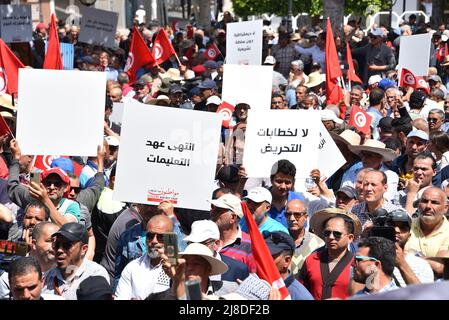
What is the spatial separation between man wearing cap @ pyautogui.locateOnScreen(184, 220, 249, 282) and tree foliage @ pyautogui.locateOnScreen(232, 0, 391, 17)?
33552 millimetres

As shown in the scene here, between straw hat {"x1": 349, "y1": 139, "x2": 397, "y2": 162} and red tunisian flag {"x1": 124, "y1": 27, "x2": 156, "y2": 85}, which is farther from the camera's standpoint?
red tunisian flag {"x1": 124, "y1": 27, "x2": 156, "y2": 85}

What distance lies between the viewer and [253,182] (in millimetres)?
9875

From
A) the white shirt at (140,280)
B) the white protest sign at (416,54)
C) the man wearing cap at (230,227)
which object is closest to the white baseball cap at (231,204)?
the man wearing cap at (230,227)

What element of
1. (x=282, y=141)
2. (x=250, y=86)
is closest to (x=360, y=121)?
(x=250, y=86)

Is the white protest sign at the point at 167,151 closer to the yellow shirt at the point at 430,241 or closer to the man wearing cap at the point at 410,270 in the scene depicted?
the yellow shirt at the point at 430,241

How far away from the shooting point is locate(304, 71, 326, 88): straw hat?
55.0ft

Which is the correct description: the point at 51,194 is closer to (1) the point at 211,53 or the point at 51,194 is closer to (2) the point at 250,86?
(2) the point at 250,86

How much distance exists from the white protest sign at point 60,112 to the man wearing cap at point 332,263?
8.90ft

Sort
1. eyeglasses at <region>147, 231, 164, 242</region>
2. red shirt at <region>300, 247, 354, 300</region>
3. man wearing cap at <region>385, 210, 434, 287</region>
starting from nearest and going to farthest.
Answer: man wearing cap at <region>385, 210, 434, 287</region> < red shirt at <region>300, 247, 354, 300</region> < eyeglasses at <region>147, 231, 164, 242</region>

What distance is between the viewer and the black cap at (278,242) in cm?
693

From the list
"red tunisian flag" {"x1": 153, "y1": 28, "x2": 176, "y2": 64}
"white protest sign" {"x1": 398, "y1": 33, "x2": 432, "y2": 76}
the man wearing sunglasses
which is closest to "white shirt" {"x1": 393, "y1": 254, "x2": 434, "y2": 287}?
the man wearing sunglasses

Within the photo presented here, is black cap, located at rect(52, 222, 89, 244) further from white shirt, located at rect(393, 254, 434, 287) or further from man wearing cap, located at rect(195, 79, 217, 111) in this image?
man wearing cap, located at rect(195, 79, 217, 111)

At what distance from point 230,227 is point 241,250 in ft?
0.79

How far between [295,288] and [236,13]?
3961 cm
